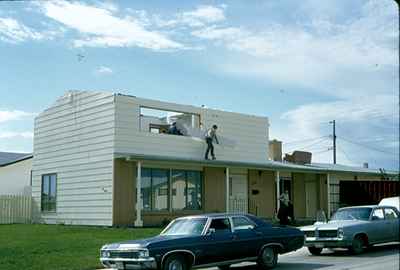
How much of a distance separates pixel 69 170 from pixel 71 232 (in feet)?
22.4

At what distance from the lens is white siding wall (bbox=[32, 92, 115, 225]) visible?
28469 mm

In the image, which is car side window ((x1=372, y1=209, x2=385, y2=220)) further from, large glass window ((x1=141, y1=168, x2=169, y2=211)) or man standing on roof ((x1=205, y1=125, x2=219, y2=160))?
man standing on roof ((x1=205, y1=125, x2=219, y2=160))

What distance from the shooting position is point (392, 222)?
63.9 ft

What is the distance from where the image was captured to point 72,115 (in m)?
31.1

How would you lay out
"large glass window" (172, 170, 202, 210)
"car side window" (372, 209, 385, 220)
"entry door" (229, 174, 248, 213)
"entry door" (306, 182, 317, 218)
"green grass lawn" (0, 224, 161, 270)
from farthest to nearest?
"entry door" (306, 182, 317, 218) < "entry door" (229, 174, 248, 213) < "large glass window" (172, 170, 202, 210) < "car side window" (372, 209, 385, 220) < "green grass lawn" (0, 224, 161, 270)

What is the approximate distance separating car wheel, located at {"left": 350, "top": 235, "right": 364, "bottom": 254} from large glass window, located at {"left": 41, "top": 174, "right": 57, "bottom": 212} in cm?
1751

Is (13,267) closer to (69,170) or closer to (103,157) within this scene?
(103,157)

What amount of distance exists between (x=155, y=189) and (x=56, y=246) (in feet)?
32.1

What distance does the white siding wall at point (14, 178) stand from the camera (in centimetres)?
4412

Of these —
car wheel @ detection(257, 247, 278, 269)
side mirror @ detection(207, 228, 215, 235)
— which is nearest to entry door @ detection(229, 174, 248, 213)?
car wheel @ detection(257, 247, 278, 269)

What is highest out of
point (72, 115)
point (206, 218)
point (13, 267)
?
point (72, 115)

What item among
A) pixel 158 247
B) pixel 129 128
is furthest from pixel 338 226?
pixel 129 128

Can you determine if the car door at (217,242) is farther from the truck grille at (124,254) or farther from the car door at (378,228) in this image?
the car door at (378,228)

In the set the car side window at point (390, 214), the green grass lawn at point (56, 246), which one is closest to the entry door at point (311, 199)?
the green grass lawn at point (56, 246)
